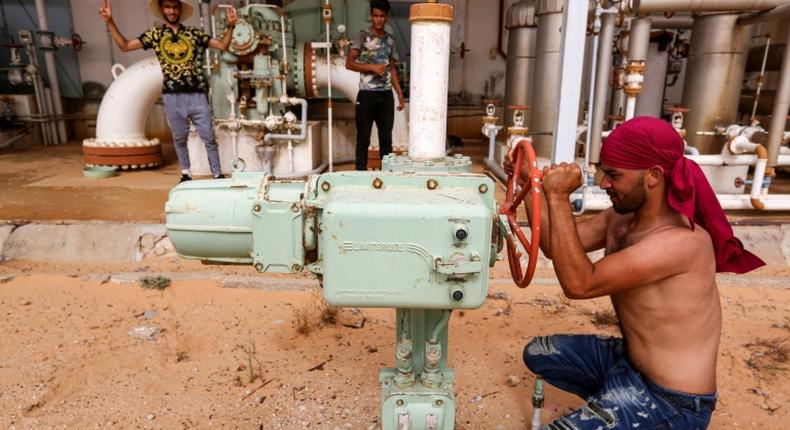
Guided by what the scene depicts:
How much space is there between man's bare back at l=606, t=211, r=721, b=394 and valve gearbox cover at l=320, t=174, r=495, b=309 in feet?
1.87

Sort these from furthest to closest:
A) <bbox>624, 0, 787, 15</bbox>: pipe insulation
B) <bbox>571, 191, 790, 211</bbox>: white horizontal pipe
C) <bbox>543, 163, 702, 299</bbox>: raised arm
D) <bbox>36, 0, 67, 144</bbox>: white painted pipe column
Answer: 1. <bbox>36, 0, 67, 144</bbox>: white painted pipe column
2. <bbox>571, 191, 790, 211</bbox>: white horizontal pipe
3. <bbox>624, 0, 787, 15</bbox>: pipe insulation
4. <bbox>543, 163, 702, 299</bbox>: raised arm

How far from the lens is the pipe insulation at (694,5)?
11.6 ft

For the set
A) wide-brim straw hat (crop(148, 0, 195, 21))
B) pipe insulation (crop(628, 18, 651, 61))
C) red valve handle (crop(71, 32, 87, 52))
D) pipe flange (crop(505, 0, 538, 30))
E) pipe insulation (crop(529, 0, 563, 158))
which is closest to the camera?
wide-brim straw hat (crop(148, 0, 195, 21))

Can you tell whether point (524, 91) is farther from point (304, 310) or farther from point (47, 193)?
point (47, 193)

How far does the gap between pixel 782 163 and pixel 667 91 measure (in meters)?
3.45

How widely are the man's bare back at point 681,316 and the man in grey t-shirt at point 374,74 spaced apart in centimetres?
322

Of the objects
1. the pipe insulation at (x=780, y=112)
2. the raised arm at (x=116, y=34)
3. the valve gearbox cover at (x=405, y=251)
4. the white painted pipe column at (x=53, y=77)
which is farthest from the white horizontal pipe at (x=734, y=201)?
the white painted pipe column at (x=53, y=77)

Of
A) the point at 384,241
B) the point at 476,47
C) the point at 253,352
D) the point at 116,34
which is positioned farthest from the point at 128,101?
the point at 384,241

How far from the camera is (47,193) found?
4.57 meters

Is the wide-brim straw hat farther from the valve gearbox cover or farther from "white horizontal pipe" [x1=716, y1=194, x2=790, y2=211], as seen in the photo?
"white horizontal pipe" [x1=716, y1=194, x2=790, y2=211]

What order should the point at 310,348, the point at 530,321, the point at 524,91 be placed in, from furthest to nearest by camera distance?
the point at 524,91
the point at 530,321
the point at 310,348

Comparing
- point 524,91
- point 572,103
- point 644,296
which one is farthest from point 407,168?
point 524,91

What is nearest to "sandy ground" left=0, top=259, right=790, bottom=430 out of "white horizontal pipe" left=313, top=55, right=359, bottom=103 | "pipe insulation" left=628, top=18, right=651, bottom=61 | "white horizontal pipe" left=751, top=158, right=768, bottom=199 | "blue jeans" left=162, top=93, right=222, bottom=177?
"white horizontal pipe" left=751, top=158, right=768, bottom=199

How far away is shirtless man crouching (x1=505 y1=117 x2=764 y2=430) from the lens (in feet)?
4.69
